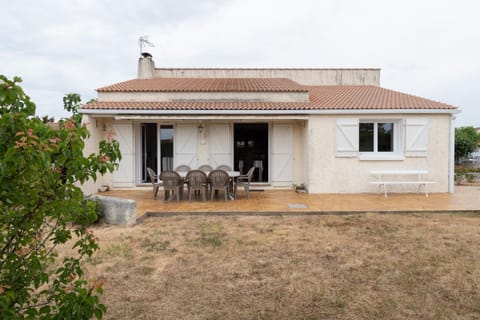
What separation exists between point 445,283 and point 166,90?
38.3 feet

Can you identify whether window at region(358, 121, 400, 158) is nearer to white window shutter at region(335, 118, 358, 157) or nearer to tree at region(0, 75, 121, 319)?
white window shutter at region(335, 118, 358, 157)

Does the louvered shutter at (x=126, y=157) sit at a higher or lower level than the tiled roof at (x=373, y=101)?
lower

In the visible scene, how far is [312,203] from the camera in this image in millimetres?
9445

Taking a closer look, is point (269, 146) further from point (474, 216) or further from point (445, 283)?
point (445, 283)

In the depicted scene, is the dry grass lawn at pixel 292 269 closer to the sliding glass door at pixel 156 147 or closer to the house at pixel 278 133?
the house at pixel 278 133

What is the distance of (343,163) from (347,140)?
871 mm

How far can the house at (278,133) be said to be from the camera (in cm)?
1140

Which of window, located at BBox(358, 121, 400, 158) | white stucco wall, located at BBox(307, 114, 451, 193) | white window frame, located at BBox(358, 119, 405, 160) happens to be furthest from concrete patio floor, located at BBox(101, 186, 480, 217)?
window, located at BBox(358, 121, 400, 158)

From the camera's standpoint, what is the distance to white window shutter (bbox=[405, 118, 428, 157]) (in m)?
11.5

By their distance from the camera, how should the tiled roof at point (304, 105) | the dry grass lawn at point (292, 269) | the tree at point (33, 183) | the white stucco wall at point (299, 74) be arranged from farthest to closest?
the white stucco wall at point (299, 74)
the tiled roof at point (304, 105)
the dry grass lawn at point (292, 269)
the tree at point (33, 183)

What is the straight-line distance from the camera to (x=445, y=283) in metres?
4.08

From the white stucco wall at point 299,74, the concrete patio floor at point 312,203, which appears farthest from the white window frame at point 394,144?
the white stucco wall at point 299,74

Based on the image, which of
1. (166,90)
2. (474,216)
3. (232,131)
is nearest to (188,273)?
(474,216)

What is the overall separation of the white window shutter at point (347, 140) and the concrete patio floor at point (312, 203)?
63.1 inches
